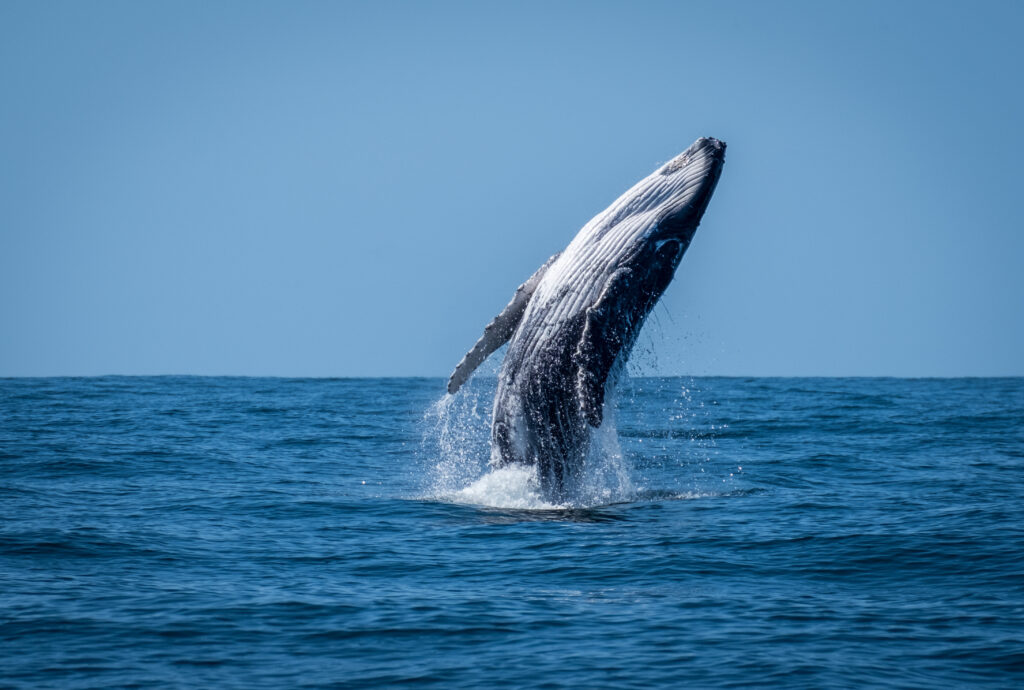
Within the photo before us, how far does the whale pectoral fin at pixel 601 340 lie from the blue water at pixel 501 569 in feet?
4.56

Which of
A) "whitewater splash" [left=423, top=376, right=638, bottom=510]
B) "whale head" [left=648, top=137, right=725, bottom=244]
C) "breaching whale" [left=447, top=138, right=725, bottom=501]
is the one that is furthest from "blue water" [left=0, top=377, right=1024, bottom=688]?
"whale head" [left=648, top=137, right=725, bottom=244]

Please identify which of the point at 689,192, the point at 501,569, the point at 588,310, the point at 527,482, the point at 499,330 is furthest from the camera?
the point at 527,482

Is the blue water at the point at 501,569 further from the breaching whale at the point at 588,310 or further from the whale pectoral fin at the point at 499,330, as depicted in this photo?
the whale pectoral fin at the point at 499,330

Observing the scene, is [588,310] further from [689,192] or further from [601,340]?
[689,192]

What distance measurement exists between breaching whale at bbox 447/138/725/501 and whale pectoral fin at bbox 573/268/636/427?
0.01m

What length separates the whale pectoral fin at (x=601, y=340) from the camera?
10.8m

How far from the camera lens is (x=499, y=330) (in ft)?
39.0

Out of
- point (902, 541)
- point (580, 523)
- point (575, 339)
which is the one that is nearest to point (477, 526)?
point (580, 523)

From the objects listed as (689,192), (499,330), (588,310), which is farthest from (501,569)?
(689,192)

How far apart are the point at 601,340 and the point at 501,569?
270 cm

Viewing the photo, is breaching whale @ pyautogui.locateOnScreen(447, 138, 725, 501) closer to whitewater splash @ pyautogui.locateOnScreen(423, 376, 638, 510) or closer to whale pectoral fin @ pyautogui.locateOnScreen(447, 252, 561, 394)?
whale pectoral fin @ pyautogui.locateOnScreen(447, 252, 561, 394)

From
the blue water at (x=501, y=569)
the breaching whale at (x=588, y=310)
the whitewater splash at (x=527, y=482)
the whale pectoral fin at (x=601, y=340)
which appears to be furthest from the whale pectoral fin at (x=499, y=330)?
the blue water at (x=501, y=569)

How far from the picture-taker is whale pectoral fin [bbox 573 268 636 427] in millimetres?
10797

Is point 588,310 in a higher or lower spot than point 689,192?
lower
